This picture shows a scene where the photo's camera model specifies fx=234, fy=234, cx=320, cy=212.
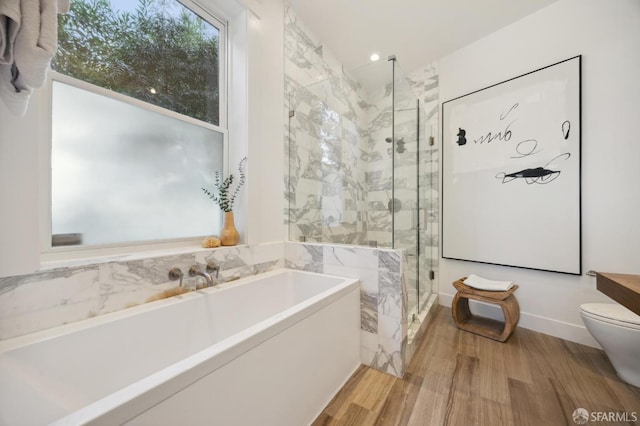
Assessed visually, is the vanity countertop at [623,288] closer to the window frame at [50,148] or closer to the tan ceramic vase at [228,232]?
the tan ceramic vase at [228,232]

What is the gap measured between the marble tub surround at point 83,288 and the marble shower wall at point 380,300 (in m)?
0.93

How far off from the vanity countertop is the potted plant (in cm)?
193

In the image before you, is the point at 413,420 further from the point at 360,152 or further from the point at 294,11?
the point at 294,11

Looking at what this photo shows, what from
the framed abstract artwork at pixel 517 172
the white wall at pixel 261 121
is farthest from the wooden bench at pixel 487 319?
the white wall at pixel 261 121

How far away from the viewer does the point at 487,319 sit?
2.26m

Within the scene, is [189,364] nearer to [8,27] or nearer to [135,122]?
[8,27]

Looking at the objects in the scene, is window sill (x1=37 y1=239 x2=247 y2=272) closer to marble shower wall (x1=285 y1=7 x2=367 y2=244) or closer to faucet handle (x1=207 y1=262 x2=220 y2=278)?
faucet handle (x1=207 y1=262 x2=220 y2=278)

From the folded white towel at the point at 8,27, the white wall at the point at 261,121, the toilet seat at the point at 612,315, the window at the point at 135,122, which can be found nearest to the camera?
the folded white towel at the point at 8,27

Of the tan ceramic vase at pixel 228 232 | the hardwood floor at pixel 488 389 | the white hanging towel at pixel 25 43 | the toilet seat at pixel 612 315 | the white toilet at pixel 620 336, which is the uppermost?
the white hanging towel at pixel 25 43

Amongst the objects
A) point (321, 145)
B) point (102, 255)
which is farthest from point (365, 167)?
point (102, 255)

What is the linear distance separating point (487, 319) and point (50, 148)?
333 centimetres

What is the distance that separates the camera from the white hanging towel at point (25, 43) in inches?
23.1

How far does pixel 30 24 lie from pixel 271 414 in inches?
56.5

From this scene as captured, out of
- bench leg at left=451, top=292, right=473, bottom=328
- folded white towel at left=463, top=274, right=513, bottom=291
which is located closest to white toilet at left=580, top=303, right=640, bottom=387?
folded white towel at left=463, top=274, right=513, bottom=291
